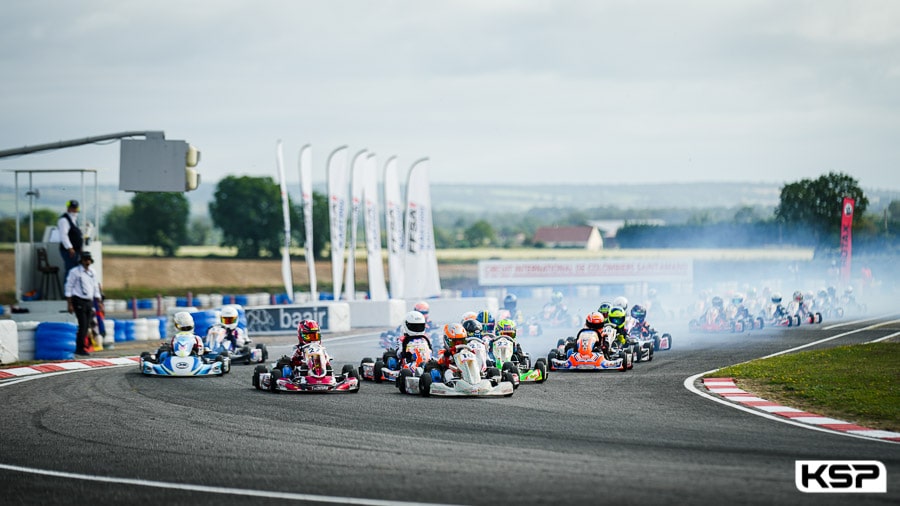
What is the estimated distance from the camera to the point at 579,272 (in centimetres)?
5800

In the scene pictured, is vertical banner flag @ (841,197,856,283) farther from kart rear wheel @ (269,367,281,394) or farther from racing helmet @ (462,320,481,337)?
kart rear wheel @ (269,367,281,394)

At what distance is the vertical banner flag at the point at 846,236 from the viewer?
5783cm

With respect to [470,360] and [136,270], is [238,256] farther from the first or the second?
[470,360]

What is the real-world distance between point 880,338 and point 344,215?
1986cm

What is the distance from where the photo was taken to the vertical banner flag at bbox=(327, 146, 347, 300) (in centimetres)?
4209

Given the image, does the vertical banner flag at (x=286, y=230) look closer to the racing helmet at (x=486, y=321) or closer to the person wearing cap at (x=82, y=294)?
the person wearing cap at (x=82, y=294)

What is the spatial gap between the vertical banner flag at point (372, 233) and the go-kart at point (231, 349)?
62.4 feet

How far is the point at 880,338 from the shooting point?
3259 centimetres

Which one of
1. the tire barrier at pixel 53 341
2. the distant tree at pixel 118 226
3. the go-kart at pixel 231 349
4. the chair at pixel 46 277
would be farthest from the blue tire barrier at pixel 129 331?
the distant tree at pixel 118 226

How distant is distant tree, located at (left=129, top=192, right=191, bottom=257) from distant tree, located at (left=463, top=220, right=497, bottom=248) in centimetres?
3917

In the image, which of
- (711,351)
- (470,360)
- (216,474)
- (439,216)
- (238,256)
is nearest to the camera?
(216,474)

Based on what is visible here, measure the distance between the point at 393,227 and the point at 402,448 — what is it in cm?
3341

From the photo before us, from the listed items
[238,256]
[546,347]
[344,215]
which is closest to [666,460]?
[546,347]

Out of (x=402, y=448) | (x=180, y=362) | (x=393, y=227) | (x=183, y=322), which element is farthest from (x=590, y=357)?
(x=393, y=227)
